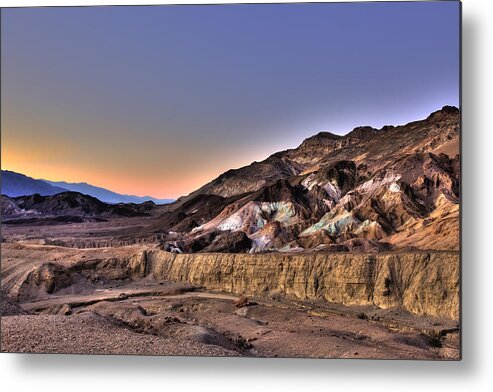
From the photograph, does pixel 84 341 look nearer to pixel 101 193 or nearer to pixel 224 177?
pixel 101 193

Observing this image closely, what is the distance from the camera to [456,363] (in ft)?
21.2

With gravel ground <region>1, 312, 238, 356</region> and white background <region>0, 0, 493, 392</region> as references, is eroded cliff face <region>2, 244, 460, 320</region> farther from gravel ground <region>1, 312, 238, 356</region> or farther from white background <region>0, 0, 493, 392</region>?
gravel ground <region>1, 312, 238, 356</region>

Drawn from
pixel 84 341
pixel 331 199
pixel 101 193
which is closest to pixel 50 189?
pixel 101 193

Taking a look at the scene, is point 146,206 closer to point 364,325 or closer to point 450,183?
point 364,325

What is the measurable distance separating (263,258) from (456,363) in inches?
92.1

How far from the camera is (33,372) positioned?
22.9ft

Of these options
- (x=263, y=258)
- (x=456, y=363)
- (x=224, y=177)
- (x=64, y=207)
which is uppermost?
(x=224, y=177)

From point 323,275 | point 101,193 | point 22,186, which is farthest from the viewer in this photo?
point 101,193

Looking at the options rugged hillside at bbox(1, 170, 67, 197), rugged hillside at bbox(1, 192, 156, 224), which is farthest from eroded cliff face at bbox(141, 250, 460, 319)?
rugged hillside at bbox(1, 170, 67, 197)

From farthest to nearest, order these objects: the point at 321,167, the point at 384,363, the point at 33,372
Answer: the point at 321,167 → the point at 33,372 → the point at 384,363

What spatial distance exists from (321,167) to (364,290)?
4.69ft

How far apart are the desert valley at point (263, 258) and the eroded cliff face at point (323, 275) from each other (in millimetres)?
14

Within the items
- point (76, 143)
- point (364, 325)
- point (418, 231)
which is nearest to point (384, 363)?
point (364, 325)

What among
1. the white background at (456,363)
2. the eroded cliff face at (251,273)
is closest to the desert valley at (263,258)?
the eroded cliff face at (251,273)
